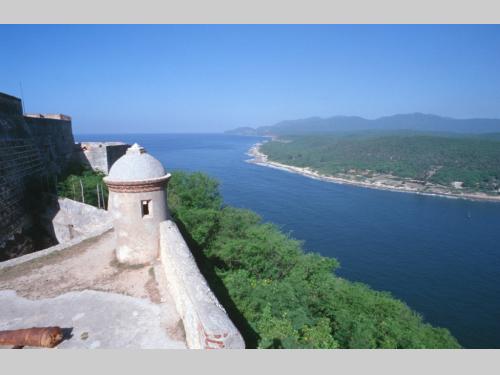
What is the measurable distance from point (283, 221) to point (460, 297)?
21205mm

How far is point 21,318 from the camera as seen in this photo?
640cm

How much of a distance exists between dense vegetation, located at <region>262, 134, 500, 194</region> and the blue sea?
38.4ft

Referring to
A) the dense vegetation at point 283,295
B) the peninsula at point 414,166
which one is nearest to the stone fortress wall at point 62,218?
the dense vegetation at point 283,295

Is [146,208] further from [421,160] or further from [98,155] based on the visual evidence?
[421,160]

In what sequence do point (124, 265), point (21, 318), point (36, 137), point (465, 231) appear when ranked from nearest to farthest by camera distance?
point (21, 318) → point (124, 265) → point (36, 137) → point (465, 231)

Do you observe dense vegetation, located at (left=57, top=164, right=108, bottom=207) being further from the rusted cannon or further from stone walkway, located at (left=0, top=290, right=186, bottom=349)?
the rusted cannon

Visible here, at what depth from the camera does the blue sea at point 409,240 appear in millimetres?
25922

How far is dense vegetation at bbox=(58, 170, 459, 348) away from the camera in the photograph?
8.53m

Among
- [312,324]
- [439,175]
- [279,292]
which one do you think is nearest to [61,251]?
[279,292]

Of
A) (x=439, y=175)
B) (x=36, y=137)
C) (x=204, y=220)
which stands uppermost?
(x=36, y=137)

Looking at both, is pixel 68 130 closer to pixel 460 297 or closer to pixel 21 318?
pixel 21 318

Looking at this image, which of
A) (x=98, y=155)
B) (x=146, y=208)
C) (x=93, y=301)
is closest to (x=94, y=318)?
(x=93, y=301)

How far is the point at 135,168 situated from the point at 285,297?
567 cm

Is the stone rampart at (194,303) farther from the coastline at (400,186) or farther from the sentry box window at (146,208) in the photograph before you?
the coastline at (400,186)
